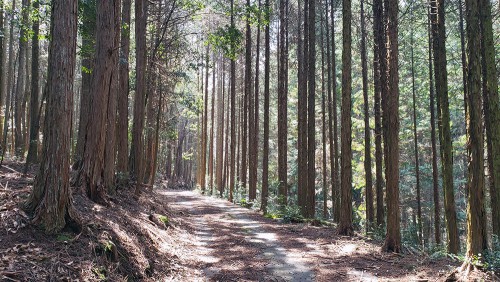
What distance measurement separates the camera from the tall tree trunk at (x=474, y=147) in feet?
20.0

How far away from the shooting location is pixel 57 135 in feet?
16.6

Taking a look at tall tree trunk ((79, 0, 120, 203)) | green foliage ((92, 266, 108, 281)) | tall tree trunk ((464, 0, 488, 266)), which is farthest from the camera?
tall tree trunk ((79, 0, 120, 203))

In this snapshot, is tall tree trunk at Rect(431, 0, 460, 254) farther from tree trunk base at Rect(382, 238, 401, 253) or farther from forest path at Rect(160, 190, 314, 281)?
forest path at Rect(160, 190, 314, 281)

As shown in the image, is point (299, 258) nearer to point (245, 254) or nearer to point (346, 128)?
point (245, 254)

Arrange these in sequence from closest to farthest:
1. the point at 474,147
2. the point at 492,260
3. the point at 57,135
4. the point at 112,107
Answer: the point at 57,135
the point at 492,260
the point at 474,147
the point at 112,107

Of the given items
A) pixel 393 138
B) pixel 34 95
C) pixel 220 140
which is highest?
pixel 220 140

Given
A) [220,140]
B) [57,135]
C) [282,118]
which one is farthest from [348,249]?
[220,140]

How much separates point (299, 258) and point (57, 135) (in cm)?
563

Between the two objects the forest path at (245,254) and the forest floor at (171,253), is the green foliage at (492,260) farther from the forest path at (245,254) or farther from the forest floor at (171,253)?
the forest path at (245,254)

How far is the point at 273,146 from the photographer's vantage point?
A: 4184 centimetres

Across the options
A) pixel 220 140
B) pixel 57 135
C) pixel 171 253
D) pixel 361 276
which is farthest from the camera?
pixel 220 140

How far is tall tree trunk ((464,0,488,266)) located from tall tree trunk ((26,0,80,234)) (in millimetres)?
6538

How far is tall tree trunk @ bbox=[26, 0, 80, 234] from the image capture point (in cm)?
499

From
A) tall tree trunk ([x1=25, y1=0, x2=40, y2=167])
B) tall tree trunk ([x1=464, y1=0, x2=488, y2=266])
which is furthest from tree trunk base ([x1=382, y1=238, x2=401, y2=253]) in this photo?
tall tree trunk ([x1=25, y1=0, x2=40, y2=167])
